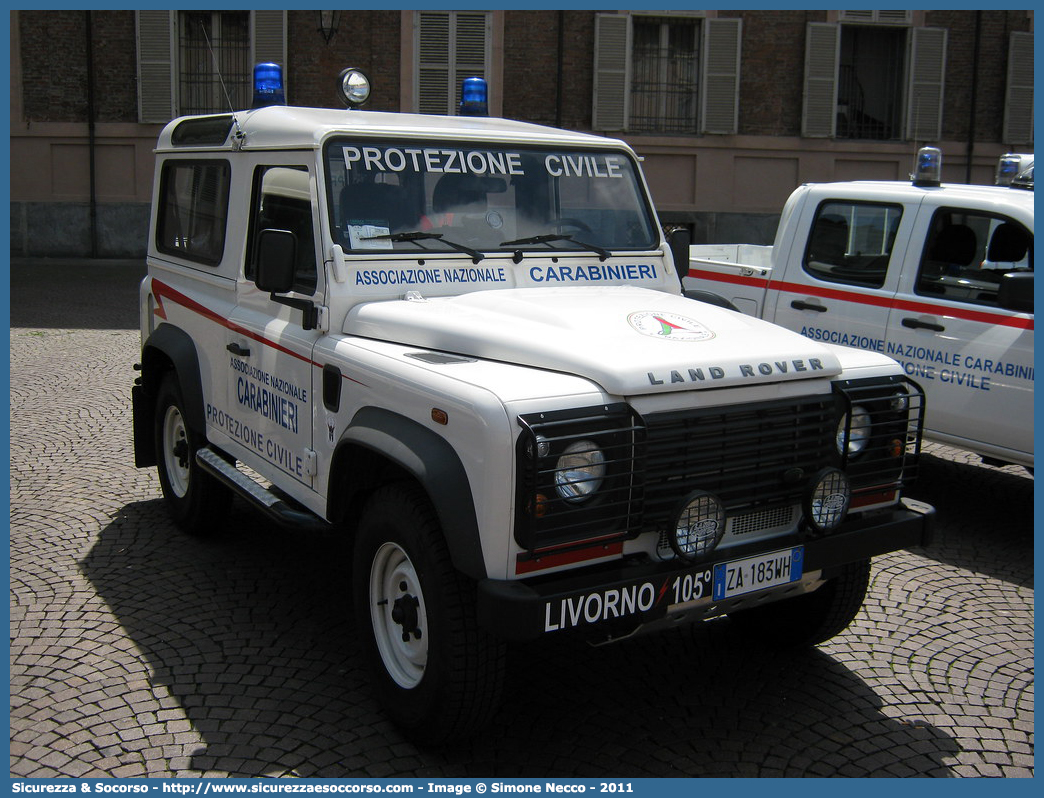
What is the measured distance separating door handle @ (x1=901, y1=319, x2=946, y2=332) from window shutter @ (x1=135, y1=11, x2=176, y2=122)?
1658 cm

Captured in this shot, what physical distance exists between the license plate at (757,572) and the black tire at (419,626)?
767mm

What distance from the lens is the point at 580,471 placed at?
131 inches

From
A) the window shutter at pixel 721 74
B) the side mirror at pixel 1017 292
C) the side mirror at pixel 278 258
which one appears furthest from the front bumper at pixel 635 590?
the window shutter at pixel 721 74

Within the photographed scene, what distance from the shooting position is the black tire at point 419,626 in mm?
3420

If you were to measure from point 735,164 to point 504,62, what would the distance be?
15.9ft

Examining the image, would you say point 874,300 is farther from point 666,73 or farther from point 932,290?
point 666,73

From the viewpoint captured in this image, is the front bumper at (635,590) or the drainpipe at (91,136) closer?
Result: the front bumper at (635,590)

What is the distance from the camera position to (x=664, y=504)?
11.3 feet

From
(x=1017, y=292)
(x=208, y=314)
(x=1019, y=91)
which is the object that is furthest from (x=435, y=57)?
(x=1017, y=292)

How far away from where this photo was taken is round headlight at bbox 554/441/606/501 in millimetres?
3252

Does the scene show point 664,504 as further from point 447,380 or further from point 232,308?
point 232,308

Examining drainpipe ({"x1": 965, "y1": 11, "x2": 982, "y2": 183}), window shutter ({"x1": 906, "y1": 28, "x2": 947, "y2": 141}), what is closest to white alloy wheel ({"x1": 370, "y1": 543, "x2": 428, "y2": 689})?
window shutter ({"x1": 906, "y1": 28, "x2": 947, "y2": 141})

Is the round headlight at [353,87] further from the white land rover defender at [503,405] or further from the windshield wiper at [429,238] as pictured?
the windshield wiper at [429,238]

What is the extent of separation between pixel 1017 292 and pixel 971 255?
52 cm
